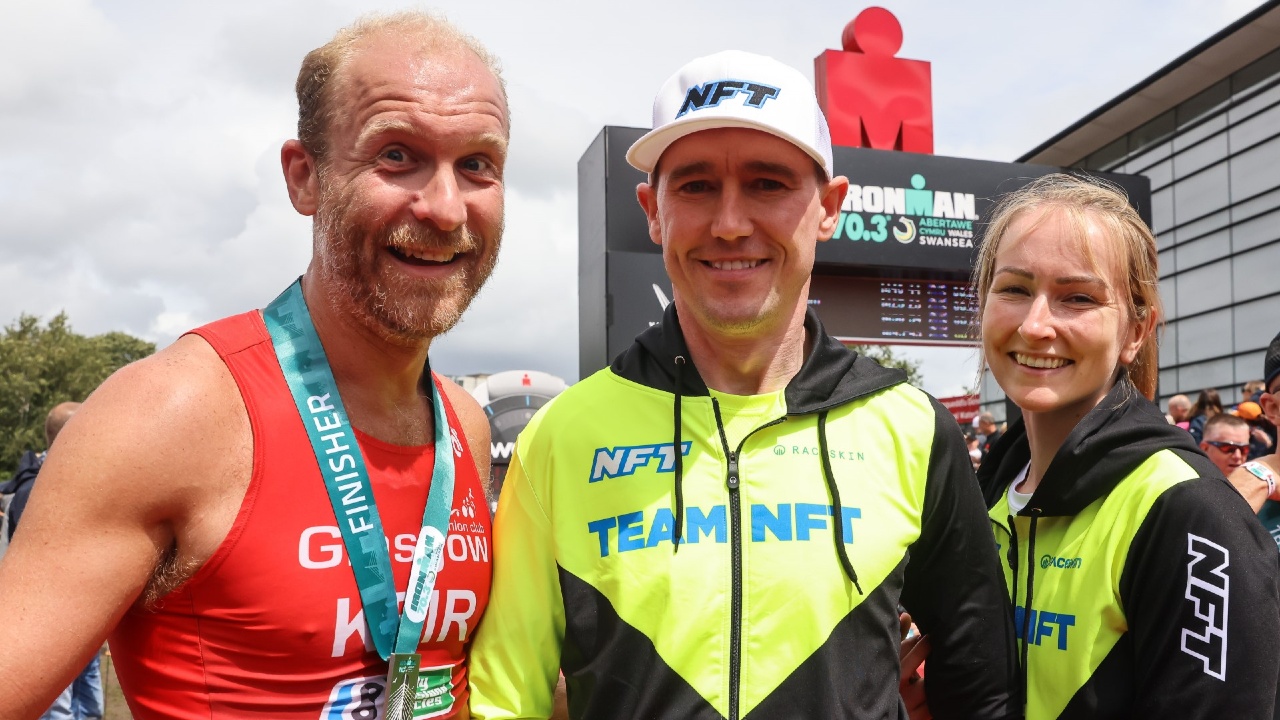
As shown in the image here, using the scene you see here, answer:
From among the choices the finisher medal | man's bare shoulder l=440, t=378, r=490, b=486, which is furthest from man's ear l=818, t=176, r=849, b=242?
the finisher medal

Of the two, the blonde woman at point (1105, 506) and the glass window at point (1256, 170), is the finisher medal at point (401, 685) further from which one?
the glass window at point (1256, 170)

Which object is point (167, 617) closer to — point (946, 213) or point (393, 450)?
point (393, 450)

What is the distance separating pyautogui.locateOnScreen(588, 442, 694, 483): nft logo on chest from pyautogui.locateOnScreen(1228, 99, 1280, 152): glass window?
24050 millimetres

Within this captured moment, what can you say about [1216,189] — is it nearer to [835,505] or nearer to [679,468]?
[835,505]

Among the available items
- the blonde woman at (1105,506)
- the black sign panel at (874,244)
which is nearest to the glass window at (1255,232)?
the black sign panel at (874,244)

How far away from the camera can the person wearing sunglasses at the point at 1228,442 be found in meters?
5.46

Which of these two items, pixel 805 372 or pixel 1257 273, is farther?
A: pixel 1257 273

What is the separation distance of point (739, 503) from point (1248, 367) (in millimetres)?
23446

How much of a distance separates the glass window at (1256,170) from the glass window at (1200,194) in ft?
1.24

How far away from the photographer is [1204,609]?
68.9 inches

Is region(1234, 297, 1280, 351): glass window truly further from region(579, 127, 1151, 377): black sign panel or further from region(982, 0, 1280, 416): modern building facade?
region(579, 127, 1151, 377): black sign panel

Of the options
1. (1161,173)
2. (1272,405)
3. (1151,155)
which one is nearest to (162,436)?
(1272,405)

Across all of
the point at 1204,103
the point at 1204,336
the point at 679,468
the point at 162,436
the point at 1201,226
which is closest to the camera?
the point at 162,436

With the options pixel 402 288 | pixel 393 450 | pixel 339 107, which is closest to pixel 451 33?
pixel 339 107
